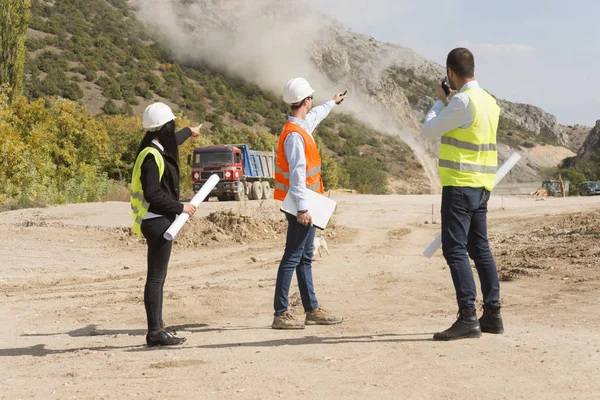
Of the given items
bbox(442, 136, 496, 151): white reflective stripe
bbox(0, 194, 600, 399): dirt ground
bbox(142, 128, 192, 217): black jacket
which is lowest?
→ bbox(0, 194, 600, 399): dirt ground

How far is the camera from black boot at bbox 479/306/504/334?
20.3 ft

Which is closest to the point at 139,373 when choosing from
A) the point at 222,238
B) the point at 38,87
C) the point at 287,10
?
the point at 222,238

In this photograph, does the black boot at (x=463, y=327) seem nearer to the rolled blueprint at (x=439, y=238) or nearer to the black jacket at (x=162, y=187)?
the rolled blueprint at (x=439, y=238)

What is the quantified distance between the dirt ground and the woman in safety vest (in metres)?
0.41

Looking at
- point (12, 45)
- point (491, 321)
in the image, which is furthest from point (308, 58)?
point (491, 321)

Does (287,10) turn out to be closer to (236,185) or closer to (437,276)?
(236,185)

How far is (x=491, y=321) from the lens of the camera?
6.20 metres

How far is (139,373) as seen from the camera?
540 centimetres

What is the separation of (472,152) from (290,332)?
2193mm

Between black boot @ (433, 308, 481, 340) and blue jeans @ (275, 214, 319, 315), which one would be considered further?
blue jeans @ (275, 214, 319, 315)

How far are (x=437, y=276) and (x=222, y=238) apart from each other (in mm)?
7712

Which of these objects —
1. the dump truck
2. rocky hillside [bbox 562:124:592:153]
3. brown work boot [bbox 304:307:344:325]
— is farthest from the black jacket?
rocky hillside [bbox 562:124:592:153]

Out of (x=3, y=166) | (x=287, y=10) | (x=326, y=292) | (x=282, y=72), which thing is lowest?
(x=326, y=292)

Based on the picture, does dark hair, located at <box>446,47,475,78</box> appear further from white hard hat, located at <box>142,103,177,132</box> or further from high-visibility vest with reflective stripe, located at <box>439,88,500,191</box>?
white hard hat, located at <box>142,103,177,132</box>
